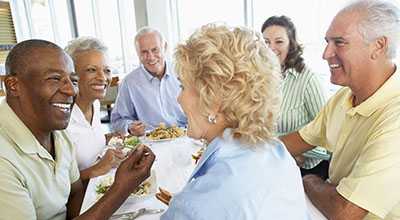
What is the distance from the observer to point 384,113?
0.99 m

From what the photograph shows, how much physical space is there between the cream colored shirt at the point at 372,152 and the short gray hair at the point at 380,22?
0.42 ft

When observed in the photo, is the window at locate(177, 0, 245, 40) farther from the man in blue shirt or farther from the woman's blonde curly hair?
the woman's blonde curly hair

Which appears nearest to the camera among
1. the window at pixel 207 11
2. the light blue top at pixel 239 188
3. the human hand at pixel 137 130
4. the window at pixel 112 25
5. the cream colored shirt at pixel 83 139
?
the light blue top at pixel 239 188

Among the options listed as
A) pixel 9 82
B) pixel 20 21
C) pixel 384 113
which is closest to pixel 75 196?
pixel 9 82

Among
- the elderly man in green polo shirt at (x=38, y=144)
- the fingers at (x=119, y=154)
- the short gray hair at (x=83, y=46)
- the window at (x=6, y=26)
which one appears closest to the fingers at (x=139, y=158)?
the elderly man in green polo shirt at (x=38, y=144)

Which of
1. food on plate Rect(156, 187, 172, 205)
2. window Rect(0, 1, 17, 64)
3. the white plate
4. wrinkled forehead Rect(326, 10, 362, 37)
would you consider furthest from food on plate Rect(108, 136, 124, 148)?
window Rect(0, 1, 17, 64)

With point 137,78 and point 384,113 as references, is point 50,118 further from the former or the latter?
point 137,78

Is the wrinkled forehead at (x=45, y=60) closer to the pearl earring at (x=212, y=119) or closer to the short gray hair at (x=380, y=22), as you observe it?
the pearl earring at (x=212, y=119)

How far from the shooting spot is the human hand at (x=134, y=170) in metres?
1.07

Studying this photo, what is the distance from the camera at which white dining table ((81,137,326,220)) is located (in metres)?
1.07

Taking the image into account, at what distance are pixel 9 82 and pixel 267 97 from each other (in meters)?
0.82

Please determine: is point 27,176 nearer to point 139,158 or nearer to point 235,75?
point 139,158

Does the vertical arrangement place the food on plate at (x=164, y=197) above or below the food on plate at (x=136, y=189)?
above

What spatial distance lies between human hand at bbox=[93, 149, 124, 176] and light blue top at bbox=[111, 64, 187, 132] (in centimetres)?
84
